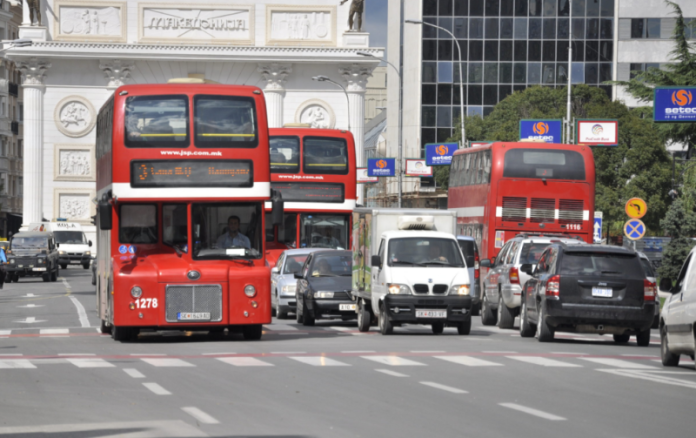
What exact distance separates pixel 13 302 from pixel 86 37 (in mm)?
35986

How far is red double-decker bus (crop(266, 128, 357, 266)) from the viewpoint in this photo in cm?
3422

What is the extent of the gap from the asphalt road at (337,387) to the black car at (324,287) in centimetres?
331

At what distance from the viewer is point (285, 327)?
82.6ft

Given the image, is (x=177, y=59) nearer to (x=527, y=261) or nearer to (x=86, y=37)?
(x=86, y=37)

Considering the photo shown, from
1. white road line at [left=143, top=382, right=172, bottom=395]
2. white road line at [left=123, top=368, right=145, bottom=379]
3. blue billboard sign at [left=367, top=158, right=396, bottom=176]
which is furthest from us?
blue billboard sign at [left=367, top=158, right=396, bottom=176]

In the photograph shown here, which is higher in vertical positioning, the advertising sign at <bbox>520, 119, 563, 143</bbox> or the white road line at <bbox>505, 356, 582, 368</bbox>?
the advertising sign at <bbox>520, 119, 563, 143</bbox>

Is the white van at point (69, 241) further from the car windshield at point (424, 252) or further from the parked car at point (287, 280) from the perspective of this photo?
the car windshield at point (424, 252)

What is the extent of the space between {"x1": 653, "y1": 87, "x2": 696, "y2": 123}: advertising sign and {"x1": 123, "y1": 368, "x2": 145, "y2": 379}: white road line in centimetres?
2592

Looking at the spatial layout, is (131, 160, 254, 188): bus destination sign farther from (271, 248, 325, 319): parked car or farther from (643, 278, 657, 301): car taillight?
(271, 248, 325, 319): parked car

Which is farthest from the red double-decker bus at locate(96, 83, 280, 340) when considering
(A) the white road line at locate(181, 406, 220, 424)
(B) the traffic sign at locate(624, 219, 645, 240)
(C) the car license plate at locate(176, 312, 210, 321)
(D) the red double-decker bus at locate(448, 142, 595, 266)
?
(B) the traffic sign at locate(624, 219, 645, 240)

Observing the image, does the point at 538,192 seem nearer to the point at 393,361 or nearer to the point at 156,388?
the point at 393,361

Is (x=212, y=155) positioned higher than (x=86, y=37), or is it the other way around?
(x=86, y=37)

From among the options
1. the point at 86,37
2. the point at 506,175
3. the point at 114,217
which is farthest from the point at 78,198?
the point at 114,217

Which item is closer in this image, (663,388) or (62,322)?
(663,388)
